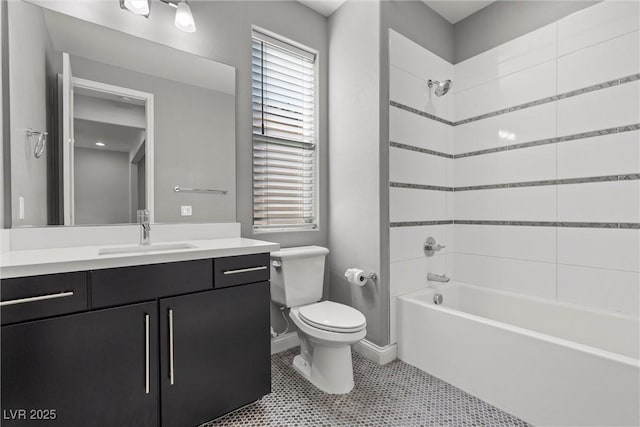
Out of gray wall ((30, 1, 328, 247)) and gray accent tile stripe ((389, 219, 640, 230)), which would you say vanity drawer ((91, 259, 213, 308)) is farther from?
gray accent tile stripe ((389, 219, 640, 230))

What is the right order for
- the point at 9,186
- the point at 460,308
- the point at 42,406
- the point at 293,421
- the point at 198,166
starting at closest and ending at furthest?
the point at 42,406, the point at 9,186, the point at 293,421, the point at 198,166, the point at 460,308

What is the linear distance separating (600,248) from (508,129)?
3.26ft

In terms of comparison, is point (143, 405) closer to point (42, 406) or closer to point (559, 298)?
point (42, 406)

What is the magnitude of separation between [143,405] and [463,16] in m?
3.38

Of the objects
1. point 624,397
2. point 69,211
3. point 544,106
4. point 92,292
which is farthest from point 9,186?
point 544,106

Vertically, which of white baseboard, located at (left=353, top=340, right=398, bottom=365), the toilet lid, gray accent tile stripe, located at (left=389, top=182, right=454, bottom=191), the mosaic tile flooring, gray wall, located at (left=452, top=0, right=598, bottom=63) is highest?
gray wall, located at (left=452, top=0, right=598, bottom=63)

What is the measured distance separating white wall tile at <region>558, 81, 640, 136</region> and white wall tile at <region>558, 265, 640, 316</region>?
2.92ft

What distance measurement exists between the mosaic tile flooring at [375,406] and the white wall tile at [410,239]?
0.79 m

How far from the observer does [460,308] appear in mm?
2453

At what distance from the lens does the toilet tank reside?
198 cm

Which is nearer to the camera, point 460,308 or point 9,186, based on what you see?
point 9,186

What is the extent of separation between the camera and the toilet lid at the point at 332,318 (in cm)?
168

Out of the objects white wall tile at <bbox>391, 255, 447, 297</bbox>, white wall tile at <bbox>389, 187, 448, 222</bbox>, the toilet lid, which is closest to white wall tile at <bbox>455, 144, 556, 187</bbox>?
white wall tile at <bbox>389, 187, 448, 222</bbox>

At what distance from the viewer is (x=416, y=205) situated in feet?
7.43
